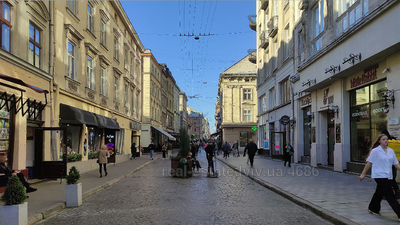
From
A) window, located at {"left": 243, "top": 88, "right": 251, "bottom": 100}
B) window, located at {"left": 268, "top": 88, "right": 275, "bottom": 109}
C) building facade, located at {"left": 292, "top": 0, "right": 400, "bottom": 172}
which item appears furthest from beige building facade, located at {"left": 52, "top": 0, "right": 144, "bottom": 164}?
window, located at {"left": 243, "top": 88, "right": 251, "bottom": 100}

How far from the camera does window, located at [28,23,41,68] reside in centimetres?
1268

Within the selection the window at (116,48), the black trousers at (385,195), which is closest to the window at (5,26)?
the black trousers at (385,195)

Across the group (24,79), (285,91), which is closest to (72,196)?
(24,79)

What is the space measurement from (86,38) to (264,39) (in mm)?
18076

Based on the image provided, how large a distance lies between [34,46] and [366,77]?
13244 millimetres

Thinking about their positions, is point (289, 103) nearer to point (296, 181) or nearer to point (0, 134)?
point (296, 181)

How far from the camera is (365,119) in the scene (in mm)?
14141

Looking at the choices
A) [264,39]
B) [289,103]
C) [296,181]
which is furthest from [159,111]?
[296,181]

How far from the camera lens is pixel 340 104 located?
15945mm

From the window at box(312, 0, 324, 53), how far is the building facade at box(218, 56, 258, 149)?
36.5 m

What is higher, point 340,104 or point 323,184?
point 340,104

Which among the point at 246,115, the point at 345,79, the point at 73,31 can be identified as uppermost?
A: the point at 73,31

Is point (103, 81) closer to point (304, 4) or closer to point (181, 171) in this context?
point (181, 171)

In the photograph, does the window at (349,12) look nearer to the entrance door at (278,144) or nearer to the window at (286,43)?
the window at (286,43)
